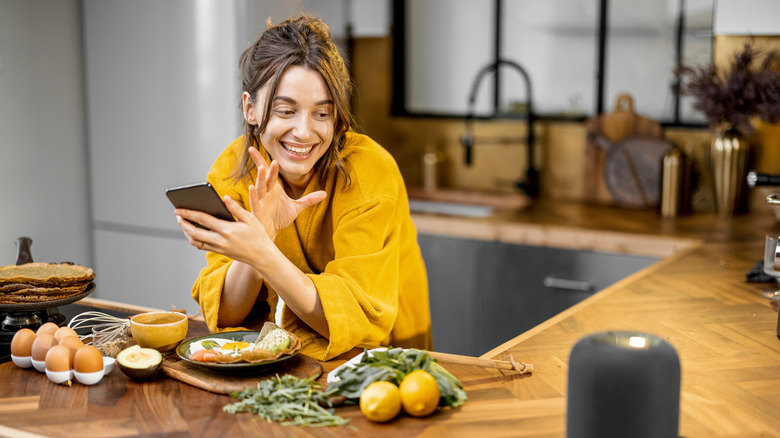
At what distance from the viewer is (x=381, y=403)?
1234mm

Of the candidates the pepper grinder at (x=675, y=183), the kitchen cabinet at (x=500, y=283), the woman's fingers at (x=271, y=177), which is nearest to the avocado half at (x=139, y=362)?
the woman's fingers at (x=271, y=177)

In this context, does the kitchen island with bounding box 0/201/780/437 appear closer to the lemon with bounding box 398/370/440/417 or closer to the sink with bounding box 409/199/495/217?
the lemon with bounding box 398/370/440/417

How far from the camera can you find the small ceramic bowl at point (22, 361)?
147cm

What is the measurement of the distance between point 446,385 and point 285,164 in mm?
659

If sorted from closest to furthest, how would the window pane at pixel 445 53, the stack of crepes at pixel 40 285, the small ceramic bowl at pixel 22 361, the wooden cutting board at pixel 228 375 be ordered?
1. the wooden cutting board at pixel 228 375
2. the small ceramic bowl at pixel 22 361
3. the stack of crepes at pixel 40 285
4. the window pane at pixel 445 53

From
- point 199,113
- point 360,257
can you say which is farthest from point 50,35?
point 360,257

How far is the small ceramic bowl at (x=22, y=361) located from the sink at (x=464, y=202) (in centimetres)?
223

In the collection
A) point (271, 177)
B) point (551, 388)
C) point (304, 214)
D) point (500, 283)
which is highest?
point (271, 177)

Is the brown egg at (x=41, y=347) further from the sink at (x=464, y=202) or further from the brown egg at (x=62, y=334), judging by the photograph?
the sink at (x=464, y=202)

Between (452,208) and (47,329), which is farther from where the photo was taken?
(452,208)

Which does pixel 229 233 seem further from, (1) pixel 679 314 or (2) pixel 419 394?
(1) pixel 679 314

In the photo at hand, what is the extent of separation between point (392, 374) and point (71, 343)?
0.58 meters

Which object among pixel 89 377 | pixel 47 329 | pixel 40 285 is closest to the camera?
pixel 89 377

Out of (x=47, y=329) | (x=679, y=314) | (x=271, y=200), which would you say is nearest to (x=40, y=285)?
(x=47, y=329)
